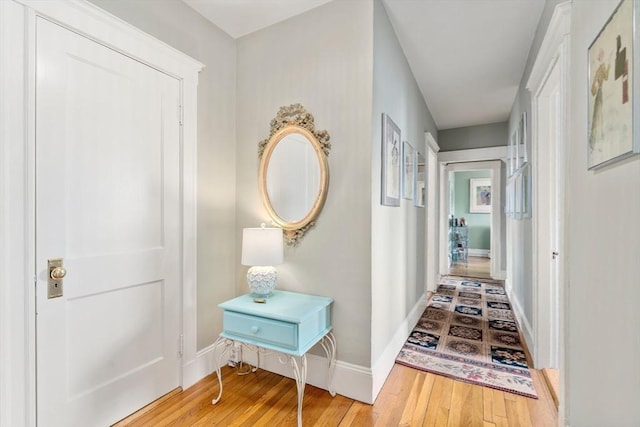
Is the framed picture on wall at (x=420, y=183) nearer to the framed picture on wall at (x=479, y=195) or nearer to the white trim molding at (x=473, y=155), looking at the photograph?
the white trim molding at (x=473, y=155)

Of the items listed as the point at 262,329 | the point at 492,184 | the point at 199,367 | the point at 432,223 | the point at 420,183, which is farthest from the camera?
the point at 492,184

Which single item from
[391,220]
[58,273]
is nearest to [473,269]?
[391,220]

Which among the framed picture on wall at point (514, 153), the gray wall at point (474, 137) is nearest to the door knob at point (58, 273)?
the framed picture on wall at point (514, 153)

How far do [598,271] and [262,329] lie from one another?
159 centimetres

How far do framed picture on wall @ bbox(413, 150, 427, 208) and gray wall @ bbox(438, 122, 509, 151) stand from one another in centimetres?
164

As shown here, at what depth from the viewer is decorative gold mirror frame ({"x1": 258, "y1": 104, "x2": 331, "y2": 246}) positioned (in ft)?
6.59

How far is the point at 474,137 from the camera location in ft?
16.3

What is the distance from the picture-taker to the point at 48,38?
143cm

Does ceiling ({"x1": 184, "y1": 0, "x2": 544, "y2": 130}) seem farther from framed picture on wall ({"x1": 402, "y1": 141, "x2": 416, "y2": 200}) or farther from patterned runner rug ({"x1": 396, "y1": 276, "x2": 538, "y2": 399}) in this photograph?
patterned runner rug ({"x1": 396, "y1": 276, "x2": 538, "y2": 399})

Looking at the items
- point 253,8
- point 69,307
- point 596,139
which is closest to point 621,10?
point 596,139

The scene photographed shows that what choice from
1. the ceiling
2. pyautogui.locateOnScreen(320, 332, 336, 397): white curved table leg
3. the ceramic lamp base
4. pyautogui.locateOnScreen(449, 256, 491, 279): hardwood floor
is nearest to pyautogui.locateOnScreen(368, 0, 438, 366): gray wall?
the ceiling

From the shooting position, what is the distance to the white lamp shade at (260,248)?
6.26 ft

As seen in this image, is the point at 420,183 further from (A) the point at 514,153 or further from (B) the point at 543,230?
(B) the point at 543,230

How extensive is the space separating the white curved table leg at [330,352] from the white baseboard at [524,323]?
1.64 meters
